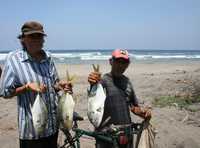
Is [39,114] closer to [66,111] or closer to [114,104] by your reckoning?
[66,111]

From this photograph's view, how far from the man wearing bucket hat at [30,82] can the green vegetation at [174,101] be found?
6366 millimetres

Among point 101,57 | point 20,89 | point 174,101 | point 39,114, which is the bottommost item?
point 101,57

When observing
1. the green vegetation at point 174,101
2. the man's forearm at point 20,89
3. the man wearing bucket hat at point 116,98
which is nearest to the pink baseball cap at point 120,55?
the man wearing bucket hat at point 116,98

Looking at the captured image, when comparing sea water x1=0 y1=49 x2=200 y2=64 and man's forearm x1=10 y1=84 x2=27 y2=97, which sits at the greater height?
man's forearm x1=10 y1=84 x2=27 y2=97

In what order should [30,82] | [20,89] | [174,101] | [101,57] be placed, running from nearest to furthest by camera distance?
1. [20,89]
2. [30,82]
3. [174,101]
4. [101,57]

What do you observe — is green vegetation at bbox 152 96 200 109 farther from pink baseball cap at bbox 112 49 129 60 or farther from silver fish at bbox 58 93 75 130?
silver fish at bbox 58 93 75 130

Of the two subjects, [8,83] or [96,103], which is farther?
[96,103]

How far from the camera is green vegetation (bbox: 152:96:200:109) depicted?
10383 millimetres

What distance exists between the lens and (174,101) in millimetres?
10766

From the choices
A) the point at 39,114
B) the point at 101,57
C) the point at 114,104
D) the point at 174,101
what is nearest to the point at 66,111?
the point at 39,114

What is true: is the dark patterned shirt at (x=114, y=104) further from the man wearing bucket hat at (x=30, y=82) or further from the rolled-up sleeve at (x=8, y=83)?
the rolled-up sleeve at (x=8, y=83)

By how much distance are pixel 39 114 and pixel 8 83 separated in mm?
469

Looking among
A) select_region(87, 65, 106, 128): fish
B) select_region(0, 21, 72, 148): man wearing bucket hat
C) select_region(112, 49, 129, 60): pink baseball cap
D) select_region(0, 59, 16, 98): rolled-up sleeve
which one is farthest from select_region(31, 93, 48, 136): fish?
select_region(112, 49, 129, 60): pink baseball cap

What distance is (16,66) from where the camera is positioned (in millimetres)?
4125
